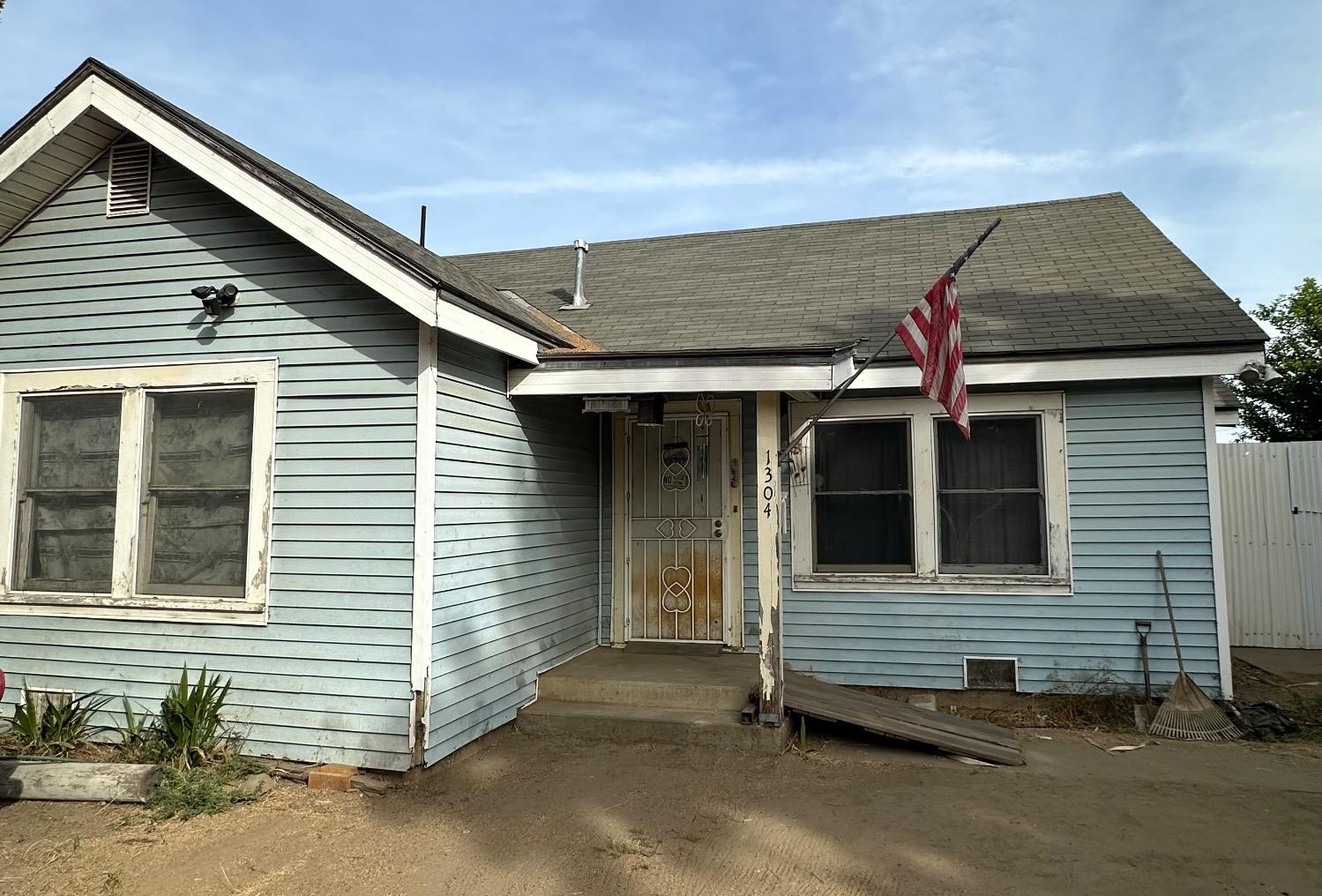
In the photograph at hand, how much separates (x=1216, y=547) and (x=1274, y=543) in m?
4.13

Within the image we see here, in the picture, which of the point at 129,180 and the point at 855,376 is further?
the point at 129,180

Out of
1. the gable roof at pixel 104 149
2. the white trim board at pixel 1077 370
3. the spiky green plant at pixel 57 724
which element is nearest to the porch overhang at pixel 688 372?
the gable roof at pixel 104 149

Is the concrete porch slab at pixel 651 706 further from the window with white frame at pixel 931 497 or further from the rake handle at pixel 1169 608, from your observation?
the rake handle at pixel 1169 608

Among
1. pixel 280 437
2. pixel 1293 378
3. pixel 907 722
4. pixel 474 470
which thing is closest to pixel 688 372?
pixel 474 470

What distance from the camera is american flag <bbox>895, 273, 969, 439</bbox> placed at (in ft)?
14.9

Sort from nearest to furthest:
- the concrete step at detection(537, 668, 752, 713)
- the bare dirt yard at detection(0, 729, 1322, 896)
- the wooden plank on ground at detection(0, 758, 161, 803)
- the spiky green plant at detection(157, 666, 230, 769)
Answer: the bare dirt yard at detection(0, 729, 1322, 896), the wooden plank on ground at detection(0, 758, 161, 803), the spiky green plant at detection(157, 666, 230, 769), the concrete step at detection(537, 668, 752, 713)

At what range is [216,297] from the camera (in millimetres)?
4871

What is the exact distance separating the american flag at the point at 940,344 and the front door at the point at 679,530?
2489 mm

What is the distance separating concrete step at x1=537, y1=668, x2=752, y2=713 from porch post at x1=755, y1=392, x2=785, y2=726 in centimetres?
38

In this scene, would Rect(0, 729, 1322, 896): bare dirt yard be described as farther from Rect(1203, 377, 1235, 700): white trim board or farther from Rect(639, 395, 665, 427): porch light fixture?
Rect(639, 395, 665, 427): porch light fixture

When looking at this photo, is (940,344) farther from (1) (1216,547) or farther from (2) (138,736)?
(2) (138,736)

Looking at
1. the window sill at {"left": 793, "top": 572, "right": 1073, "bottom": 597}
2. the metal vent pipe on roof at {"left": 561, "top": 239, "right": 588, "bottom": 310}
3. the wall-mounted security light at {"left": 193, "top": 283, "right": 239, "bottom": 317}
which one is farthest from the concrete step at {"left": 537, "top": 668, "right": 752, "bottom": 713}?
the metal vent pipe on roof at {"left": 561, "top": 239, "right": 588, "bottom": 310}

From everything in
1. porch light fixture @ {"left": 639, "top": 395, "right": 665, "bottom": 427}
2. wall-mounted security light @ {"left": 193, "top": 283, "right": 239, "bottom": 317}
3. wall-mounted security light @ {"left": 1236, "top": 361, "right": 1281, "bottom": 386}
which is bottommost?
porch light fixture @ {"left": 639, "top": 395, "right": 665, "bottom": 427}

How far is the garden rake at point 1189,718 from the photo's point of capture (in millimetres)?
5359
